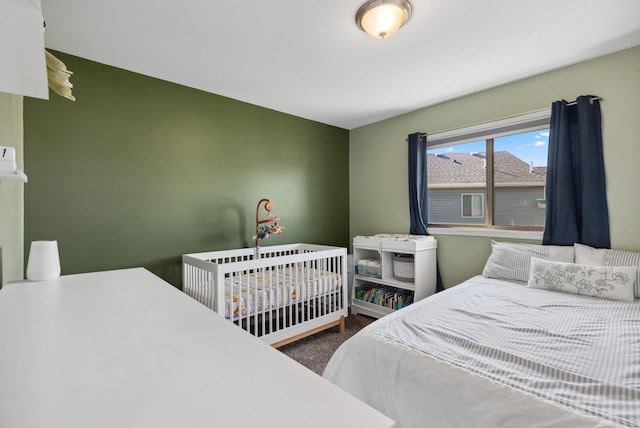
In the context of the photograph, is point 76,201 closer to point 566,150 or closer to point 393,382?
point 393,382

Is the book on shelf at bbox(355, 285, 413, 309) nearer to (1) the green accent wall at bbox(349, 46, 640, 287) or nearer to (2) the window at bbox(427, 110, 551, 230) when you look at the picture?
(1) the green accent wall at bbox(349, 46, 640, 287)

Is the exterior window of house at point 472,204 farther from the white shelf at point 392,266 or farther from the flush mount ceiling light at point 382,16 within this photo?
the flush mount ceiling light at point 382,16

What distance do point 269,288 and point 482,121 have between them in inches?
100

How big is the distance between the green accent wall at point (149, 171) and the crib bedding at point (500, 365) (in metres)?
1.91

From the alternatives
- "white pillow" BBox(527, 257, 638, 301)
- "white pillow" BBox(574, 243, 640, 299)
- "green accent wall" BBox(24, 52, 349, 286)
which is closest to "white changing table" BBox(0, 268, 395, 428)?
"green accent wall" BBox(24, 52, 349, 286)

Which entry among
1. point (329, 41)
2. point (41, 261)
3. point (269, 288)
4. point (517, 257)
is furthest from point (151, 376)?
point (517, 257)

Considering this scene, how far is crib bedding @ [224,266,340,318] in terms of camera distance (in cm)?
219

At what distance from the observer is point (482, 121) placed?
286cm

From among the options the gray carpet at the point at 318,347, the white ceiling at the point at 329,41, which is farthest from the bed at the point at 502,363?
the white ceiling at the point at 329,41

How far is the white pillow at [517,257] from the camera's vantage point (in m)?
2.33

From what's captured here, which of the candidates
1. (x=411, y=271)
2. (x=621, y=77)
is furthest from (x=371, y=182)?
(x=621, y=77)

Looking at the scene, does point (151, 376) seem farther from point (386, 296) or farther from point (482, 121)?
point (482, 121)

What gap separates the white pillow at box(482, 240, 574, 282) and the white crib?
135 cm

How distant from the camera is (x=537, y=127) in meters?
2.59
